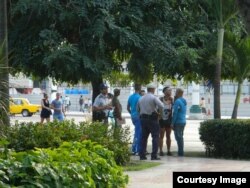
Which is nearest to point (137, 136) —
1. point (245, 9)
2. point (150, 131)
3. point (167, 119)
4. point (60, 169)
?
point (167, 119)

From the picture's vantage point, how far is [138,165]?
13.2 m

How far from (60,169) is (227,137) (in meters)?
9.15

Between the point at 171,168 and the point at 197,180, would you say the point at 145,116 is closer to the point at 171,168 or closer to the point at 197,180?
the point at 171,168

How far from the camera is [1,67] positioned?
1154 cm

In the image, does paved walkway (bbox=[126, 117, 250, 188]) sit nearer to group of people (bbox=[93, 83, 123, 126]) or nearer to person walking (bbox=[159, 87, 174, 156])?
person walking (bbox=[159, 87, 174, 156])

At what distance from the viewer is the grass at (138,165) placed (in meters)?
12.5

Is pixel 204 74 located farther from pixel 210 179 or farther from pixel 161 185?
pixel 210 179

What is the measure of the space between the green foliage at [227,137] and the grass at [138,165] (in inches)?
83.9

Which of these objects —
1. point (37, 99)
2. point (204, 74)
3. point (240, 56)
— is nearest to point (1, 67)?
point (240, 56)

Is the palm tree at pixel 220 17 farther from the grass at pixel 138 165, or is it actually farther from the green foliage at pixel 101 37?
the grass at pixel 138 165

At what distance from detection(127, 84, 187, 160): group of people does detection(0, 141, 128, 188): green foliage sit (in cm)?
627

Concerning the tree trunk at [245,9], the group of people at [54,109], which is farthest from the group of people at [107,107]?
the tree trunk at [245,9]

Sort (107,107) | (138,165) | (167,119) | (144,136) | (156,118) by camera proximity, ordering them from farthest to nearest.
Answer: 1. (167,119)
2. (107,107)
3. (144,136)
4. (156,118)
5. (138,165)

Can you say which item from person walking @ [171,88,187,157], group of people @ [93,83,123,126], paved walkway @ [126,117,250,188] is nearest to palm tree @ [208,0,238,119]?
person walking @ [171,88,187,157]
